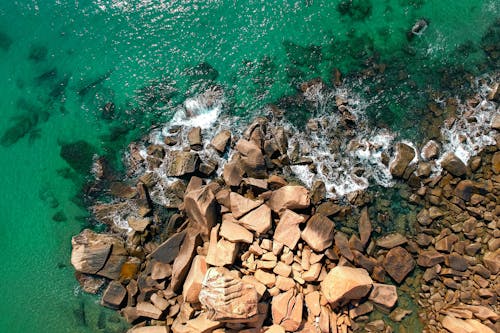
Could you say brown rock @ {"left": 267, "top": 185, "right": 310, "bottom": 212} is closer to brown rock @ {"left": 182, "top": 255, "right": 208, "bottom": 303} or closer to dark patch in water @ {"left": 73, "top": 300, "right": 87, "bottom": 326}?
brown rock @ {"left": 182, "top": 255, "right": 208, "bottom": 303}

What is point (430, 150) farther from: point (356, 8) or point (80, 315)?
point (80, 315)

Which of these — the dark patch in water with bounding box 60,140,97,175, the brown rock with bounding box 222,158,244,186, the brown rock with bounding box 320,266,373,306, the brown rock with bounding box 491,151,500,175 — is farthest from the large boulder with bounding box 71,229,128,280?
the brown rock with bounding box 491,151,500,175

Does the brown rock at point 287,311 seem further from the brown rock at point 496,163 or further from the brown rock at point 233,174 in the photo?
the brown rock at point 496,163

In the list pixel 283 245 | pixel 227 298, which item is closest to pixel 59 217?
pixel 227 298

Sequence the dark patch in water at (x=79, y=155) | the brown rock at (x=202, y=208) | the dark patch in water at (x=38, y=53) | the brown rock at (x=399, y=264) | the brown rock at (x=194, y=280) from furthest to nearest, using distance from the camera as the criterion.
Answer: the dark patch in water at (x=38, y=53), the dark patch in water at (x=79, y=155), the brown rock at (x=202, y=208), the brown rock at (x=399, y=264), the brown rock at (x=194, y=280)

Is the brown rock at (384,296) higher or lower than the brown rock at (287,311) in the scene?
lower

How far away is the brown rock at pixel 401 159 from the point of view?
16.1m

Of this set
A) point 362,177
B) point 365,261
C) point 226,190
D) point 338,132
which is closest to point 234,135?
point 226,190

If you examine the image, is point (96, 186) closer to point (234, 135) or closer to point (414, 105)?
point (234, 135)

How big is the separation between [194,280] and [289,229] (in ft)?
13.5

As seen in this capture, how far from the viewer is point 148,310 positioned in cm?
1553

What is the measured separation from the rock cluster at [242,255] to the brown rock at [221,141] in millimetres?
45

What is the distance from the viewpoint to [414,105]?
16703 mm

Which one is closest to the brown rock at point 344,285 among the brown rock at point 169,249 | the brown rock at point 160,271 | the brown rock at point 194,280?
the brown rock at point 194,280
